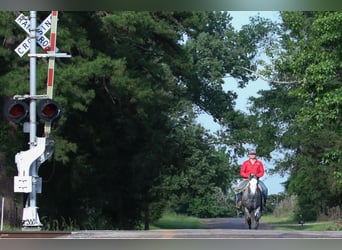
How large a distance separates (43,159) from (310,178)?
4.77 metres

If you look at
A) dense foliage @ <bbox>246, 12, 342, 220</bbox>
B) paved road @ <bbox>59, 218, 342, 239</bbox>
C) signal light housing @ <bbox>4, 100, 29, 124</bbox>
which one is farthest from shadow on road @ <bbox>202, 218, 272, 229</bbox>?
signal light housing @ <bbox>4, 100, 29, 124</bbox>

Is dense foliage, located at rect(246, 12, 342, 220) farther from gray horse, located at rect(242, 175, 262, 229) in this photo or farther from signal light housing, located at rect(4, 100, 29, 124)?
signal light housing, located at rect(4, 100, 29, 124)

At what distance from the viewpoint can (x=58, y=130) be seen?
45.7 ft

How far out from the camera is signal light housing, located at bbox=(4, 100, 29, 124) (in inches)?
464

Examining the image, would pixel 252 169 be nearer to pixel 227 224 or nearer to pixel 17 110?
pixel 227 224

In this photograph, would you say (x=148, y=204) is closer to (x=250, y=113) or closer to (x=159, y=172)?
(x=159, y=172)

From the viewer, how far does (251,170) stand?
12656 mm

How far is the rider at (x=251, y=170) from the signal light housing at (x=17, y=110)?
12.6 ft

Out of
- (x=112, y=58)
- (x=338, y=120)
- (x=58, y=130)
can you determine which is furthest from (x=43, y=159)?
(x=338, y=120)

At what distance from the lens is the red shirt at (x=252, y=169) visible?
12.6 m

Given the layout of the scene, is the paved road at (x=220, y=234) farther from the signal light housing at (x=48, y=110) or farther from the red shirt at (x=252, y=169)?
the signal light housing at (x=48, y=110)

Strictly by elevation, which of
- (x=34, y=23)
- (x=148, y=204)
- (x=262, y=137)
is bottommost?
(x=148, y=204)

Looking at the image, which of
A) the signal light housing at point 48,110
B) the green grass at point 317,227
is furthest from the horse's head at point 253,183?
the signal light housing at point 48,110

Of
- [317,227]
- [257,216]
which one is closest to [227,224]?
[257,216]
